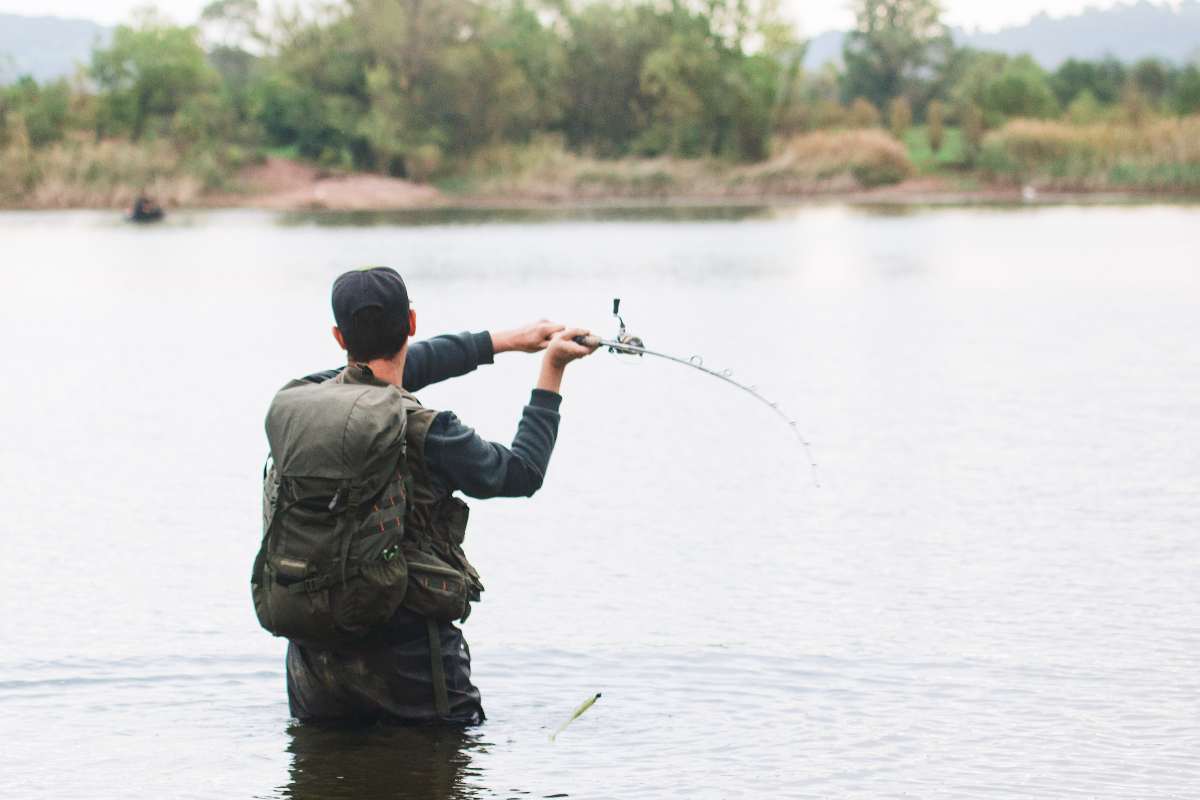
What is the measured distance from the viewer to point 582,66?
91312mm

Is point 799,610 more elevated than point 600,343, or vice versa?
point 600,343

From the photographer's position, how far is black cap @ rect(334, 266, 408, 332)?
497cm

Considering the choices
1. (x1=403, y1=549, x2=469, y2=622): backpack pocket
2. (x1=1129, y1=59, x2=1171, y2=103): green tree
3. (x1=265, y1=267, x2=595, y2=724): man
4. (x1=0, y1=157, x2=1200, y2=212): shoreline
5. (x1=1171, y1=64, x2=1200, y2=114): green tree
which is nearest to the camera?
(x1=265, y1=267, x2=595, y2=724): man

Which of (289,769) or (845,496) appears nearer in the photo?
(289,769)

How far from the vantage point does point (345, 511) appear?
4863 millimetres

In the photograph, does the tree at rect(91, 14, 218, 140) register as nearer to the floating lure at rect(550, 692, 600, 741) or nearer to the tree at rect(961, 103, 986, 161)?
the tree at rect(961, 103, 986, 161)

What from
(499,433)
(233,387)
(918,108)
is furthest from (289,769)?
(918,108)

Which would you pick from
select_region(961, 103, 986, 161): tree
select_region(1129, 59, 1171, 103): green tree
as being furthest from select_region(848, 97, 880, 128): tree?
select_region(1129, 59, 1171, 103): green tree

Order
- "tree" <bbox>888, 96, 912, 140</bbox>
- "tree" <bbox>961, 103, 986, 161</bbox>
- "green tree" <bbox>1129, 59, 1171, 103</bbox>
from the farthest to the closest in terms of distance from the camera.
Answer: "green tree" <bbox>1129, 59, 1171, 103</bbox> → "tree" <bbox>888, 96, 912, 140</bbox> → "tree" <bbox>961, 103, 986, 161</bbox>

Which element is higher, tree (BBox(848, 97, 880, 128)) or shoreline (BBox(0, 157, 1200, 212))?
tree (BBox(848, 97, 880, 128))

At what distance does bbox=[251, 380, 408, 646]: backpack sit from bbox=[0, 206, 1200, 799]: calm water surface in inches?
41.0

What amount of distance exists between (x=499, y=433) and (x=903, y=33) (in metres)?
102

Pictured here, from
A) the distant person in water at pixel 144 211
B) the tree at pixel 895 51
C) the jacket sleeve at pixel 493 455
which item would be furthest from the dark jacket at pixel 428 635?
the tree at pixel 895 51

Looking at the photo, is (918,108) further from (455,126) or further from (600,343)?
(600,343)
